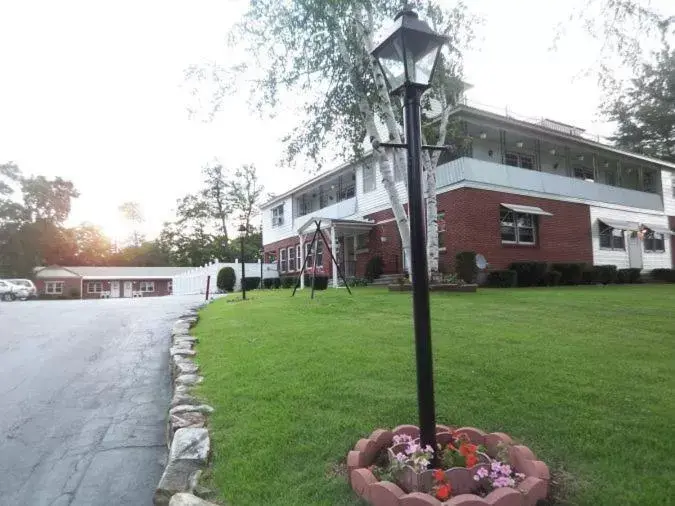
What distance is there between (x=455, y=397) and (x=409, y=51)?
2.72m

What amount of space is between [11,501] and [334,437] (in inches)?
84.6

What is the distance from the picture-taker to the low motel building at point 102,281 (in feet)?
165

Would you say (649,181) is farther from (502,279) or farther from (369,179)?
(369,179)

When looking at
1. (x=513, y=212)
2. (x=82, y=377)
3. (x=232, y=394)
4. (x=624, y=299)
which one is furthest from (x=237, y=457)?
(x=513, y=212)

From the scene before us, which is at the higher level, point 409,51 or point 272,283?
point 409,51

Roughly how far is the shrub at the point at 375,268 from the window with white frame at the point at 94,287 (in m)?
41.4

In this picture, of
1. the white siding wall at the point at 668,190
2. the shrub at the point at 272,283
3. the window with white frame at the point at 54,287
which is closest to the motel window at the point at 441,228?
the shrub at the point at 272,283

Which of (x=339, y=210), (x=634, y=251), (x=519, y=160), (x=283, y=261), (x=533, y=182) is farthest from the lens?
(x=283, y=261)

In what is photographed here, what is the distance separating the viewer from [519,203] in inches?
747

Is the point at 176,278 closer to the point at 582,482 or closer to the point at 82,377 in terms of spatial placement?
the point at 82,377

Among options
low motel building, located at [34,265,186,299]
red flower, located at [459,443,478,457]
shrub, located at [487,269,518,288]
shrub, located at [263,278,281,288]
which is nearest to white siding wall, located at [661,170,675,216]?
shrub, located at [487,269,518,288]

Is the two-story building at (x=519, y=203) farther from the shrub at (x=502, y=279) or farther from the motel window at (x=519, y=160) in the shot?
the shrub at (x=502, y=279)

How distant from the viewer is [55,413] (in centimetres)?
493

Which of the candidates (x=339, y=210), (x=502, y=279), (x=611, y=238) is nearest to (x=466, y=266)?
(x=502, y=279)
